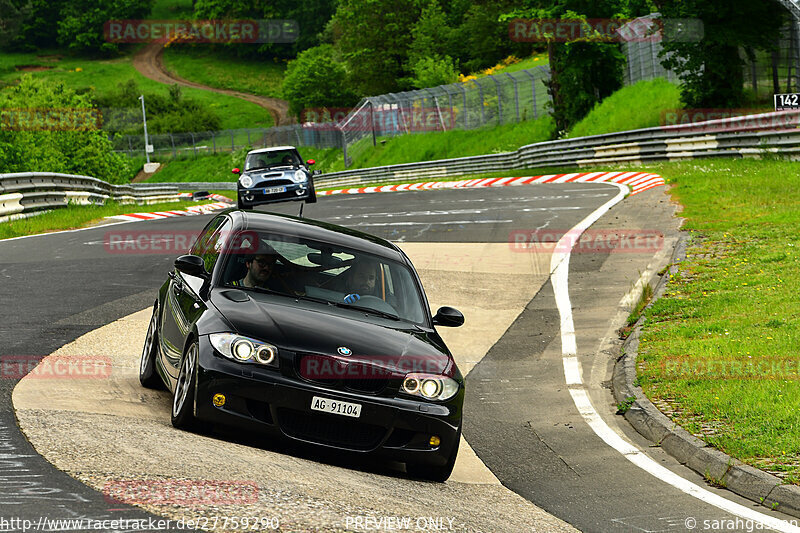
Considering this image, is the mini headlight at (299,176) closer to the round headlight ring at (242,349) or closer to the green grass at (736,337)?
the green grass at (736,337)

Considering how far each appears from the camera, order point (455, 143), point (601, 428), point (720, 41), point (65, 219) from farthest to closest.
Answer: point (455, 143) → point (720, 41) → point (65, 219) → point (601, 428)

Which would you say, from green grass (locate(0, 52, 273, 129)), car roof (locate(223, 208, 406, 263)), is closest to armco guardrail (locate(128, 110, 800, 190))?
car roof (locate(223, 208, 406, 263))

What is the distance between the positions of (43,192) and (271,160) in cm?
578

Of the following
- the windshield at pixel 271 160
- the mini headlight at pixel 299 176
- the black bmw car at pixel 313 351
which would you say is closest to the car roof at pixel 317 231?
the black bmw car at pixel 313 351

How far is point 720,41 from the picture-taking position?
3109 cm

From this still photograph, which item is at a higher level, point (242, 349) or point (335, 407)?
point (242, 349)

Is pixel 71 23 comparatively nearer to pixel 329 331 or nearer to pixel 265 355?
pixel 329 331

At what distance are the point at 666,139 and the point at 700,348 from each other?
2234cm

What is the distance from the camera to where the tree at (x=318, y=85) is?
10438 centimetres

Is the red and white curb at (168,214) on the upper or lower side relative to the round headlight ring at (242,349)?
lower

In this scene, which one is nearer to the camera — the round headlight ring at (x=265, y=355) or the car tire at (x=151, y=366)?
the round headlight ring at (x=265, y=355)

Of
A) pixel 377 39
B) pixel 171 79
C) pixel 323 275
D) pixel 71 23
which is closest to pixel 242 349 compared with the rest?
pixel 323 275

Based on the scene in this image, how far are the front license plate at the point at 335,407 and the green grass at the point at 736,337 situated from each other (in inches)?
106

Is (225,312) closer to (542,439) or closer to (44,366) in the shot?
(44,366)
